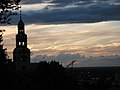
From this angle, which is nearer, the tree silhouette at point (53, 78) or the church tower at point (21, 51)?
the tree silhouette at point (53, 78)

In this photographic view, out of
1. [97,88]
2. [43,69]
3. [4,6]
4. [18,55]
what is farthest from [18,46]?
[4,6]

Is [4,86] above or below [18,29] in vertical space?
above

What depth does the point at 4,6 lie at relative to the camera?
2527 centimetres

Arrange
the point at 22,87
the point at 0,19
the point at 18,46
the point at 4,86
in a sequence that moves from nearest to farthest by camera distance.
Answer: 1. the point at 0,19
2. the point at 4,86
3. the point at 22,87
4. the point at 18,46

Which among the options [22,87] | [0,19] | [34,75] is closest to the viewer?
[0,19]

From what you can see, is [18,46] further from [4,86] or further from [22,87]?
[4,86]

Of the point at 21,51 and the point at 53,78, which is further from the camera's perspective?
the point at 21,51

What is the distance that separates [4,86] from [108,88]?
245 ft

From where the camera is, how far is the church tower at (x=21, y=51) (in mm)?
87162

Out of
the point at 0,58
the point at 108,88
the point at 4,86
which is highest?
the point at 0,58

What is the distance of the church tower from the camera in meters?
87.2

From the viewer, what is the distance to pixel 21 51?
87188 millimetres

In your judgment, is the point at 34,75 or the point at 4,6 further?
the point at 34,75

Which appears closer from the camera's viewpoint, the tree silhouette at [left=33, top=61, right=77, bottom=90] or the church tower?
the tree silhouette at [left=33, top=61, right=77, bottom=90]
